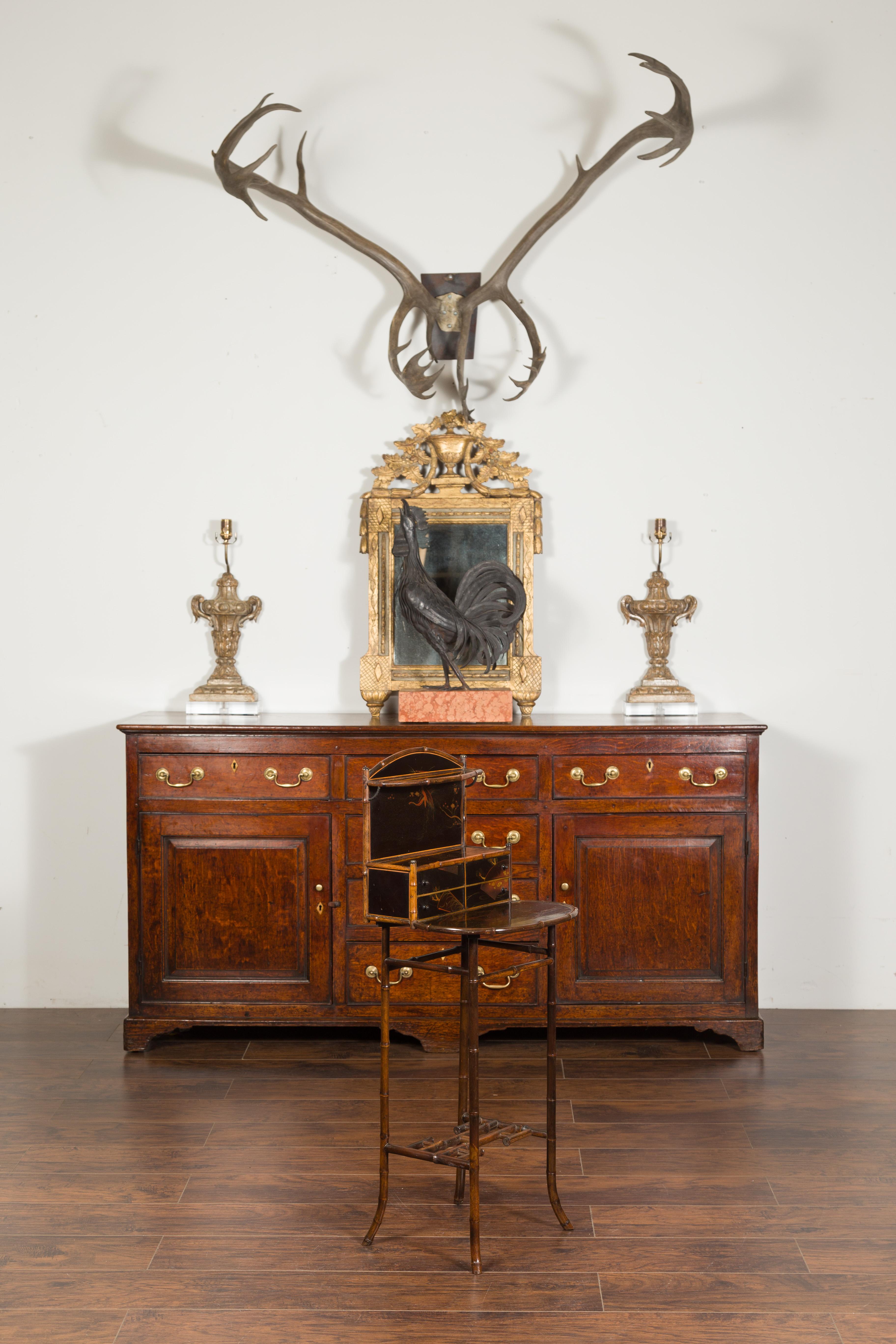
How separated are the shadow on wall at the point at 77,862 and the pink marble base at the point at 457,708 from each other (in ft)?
4.07

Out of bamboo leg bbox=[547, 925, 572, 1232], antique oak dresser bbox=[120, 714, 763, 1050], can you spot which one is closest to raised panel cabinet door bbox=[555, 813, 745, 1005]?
antique oak dresser bbox=[120, 714, 763, 1050]

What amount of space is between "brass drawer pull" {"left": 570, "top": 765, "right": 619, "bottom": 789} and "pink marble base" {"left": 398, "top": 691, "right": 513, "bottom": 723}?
11.0 inches

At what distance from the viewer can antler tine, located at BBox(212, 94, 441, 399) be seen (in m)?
3.96

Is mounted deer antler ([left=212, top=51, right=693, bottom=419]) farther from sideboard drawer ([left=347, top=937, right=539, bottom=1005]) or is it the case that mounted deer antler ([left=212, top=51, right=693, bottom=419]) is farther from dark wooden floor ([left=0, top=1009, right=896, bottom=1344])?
dark wooden floor ([left=0, top=1009, right=896, bottom=1344])

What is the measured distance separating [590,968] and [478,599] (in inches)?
51.7

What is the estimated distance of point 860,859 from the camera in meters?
4.23

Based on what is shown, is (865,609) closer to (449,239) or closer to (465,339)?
(465,339)

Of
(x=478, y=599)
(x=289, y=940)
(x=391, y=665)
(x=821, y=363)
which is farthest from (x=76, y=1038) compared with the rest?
(x=821, y=363)

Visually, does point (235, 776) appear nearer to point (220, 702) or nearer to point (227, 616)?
point (220, 702)

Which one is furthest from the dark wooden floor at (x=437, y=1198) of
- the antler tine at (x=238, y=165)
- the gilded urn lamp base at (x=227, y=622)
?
the antler tine at (x=238, y=165)

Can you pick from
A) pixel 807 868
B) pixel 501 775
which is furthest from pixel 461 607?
pixel 807 868

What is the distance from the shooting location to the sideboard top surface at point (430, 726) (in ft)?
12.1

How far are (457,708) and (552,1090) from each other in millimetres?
1513

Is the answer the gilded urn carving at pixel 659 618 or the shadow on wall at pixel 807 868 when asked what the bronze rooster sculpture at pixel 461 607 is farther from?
the shadow on wall at pixel 807 868
